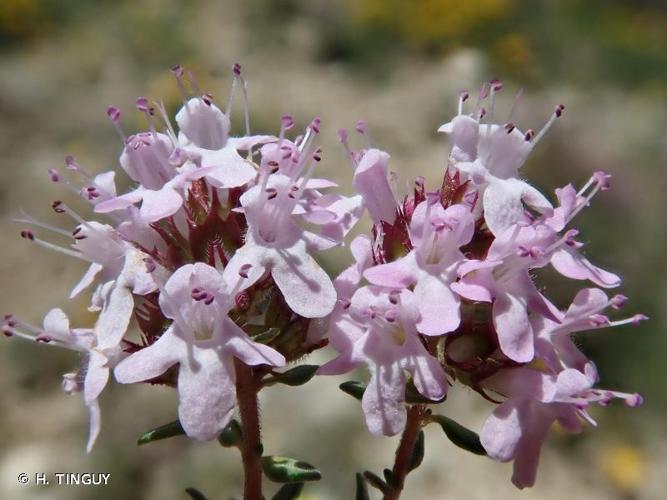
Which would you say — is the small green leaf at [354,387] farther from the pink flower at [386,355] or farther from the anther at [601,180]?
the anther at [601,180]

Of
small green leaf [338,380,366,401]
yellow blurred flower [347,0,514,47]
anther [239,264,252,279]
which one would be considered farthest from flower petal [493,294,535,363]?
yellow blurred flower [347,0,514,47]

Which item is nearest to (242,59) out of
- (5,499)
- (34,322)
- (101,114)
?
(101,114)

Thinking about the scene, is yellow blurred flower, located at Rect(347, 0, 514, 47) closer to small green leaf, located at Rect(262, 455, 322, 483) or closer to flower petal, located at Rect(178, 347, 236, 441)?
small green leaf, located at Rect(262, 455, 322, 483)

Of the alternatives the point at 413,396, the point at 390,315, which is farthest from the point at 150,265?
the point at 413,396

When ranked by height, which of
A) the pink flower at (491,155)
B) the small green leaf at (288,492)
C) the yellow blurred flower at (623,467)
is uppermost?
the pink flower at (491,155)

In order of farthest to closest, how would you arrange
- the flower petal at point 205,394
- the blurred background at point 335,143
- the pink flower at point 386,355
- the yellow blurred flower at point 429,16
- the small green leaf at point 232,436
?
1. the yellow blurred flower at point 429,16
2. the blurred background at point 335,143
3. the small green leaf at point 232,436
4. the pink flower at point 386,355
5. the flower petal at point 205,394

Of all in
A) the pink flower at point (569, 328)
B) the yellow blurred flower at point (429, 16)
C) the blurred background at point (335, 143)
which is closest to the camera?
the pink flower at point (569, 328)

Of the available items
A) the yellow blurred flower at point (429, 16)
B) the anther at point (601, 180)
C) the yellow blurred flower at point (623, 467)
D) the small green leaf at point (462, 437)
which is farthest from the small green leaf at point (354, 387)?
the yellow blurred flower at point (429, 16)
